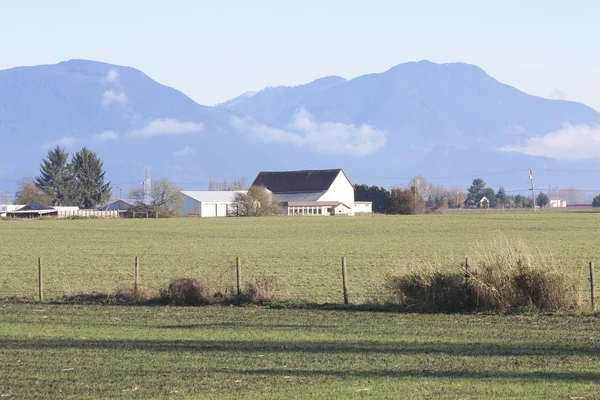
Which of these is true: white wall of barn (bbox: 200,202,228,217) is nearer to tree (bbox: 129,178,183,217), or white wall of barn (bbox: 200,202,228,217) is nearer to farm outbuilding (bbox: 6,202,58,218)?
tree (bbox: 129,178,183,217)

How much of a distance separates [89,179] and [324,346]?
145634 mm

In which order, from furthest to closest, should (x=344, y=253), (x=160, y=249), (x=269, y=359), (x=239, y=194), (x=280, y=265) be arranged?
(x=239, y=194), (x=160, y=249), (x=344, y=253), (x=280, y=265), (x=269, y=359)

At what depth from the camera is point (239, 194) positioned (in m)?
130

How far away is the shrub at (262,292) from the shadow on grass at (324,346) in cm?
637

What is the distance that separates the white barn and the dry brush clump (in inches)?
5007

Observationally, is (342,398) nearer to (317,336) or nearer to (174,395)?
(174,395)

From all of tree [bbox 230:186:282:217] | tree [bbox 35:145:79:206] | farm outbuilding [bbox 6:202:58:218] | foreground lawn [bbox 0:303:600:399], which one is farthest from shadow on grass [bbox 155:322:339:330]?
tree [bbox 35:145:79:206]

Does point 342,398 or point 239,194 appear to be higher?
point 239,194

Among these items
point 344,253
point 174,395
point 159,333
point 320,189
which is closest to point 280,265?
point 344,253

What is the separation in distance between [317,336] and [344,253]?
28588 mm

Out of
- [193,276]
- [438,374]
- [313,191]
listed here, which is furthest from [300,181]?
[438,374]

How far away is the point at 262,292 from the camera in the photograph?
23.0 meters

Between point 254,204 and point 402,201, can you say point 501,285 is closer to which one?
point 254,204

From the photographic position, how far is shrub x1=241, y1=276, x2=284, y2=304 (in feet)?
75.5
